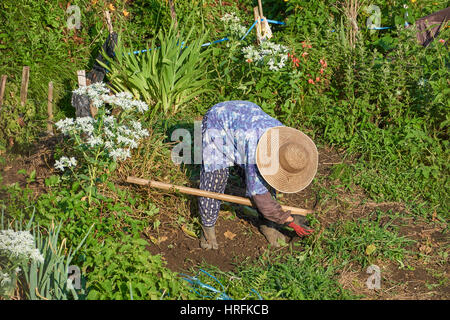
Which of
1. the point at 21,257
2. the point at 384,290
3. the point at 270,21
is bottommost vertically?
the point at 384,290

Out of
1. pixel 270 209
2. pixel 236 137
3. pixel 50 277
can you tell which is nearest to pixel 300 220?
pixel 270 209

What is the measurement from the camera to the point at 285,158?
3.88m

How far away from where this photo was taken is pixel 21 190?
4.29 metres

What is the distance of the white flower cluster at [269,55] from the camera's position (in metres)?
5.36

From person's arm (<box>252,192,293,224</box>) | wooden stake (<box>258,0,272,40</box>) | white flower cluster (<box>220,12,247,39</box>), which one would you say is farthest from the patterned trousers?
wooden stake (<box>258,0,272,40</box>)

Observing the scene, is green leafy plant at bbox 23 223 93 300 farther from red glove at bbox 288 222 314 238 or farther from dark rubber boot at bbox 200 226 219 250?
red glove at bbox 288 222 314 238

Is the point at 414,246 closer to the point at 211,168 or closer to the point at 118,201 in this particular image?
the point at 211,168

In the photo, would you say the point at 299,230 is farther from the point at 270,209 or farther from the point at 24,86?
the point at 24,86

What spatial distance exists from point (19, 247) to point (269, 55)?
3.25 m

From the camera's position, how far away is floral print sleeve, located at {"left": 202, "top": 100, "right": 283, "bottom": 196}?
396cm

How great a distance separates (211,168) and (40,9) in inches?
153

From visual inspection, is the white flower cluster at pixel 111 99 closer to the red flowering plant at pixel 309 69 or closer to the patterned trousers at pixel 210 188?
the patterned trousers at pixel 210 188

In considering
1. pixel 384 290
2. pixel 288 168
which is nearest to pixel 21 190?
pixel 288 168

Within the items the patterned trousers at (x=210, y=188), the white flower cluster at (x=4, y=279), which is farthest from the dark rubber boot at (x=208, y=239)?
the white flower cluster at (x=4, y=279)
